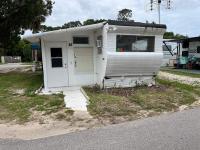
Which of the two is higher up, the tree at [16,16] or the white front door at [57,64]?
the tree at [16,16]

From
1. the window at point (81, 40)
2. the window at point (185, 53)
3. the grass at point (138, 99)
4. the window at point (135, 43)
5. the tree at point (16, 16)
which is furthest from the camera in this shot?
the window at point (185, 53)

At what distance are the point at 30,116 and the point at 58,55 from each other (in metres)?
5.81

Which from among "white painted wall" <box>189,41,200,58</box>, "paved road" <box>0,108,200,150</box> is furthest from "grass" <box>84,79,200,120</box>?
"white painted wall" <box>189,41,200,58</box>

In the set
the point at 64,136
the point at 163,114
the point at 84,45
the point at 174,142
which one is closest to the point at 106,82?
the point at 84,45

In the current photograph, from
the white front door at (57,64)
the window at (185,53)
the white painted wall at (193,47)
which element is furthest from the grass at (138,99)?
the window at (185,53)

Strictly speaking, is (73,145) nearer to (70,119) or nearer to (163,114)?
(70,119)

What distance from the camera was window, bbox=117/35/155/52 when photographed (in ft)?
44.0

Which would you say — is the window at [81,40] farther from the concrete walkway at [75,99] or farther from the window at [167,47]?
the window at [167,47]

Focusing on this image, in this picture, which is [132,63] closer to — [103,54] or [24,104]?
[103,54]

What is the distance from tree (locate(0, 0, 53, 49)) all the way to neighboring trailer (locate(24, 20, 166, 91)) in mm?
9209

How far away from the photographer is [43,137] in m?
7.06

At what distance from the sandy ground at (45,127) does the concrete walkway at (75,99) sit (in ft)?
3.75

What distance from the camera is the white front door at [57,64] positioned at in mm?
14242

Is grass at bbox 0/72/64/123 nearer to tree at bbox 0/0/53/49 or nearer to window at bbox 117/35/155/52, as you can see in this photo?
window at bbox 117/35/155/52
